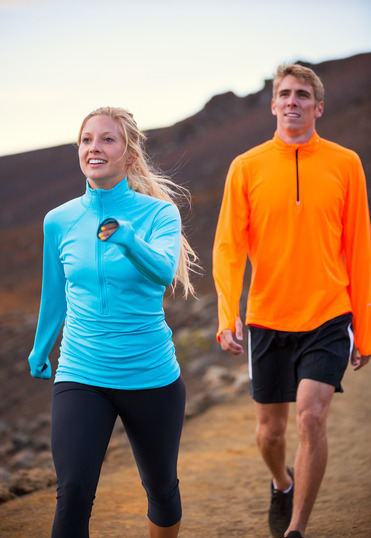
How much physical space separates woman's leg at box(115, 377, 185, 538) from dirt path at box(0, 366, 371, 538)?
1.36m

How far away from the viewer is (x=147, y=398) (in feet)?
9.04

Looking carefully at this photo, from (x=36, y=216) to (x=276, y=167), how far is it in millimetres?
35233

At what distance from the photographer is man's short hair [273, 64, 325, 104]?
12.9 feet

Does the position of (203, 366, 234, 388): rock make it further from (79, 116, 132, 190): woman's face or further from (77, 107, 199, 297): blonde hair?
(79, 116, 132, 190): woman's face

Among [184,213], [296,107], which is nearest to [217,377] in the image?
[184,213]

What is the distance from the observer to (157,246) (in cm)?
267

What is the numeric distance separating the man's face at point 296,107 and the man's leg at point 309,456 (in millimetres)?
1426

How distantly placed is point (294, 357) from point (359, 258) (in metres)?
0.62

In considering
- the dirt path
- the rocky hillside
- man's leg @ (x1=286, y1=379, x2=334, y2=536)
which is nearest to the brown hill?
the rocky hillside

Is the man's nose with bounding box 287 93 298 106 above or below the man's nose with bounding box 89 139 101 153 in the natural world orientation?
below

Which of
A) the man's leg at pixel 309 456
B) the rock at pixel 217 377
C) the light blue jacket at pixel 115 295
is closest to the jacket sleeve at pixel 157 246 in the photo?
the light blue jacket at pixel 115 295

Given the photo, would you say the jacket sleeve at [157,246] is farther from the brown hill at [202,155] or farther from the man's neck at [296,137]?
the brown hill at [202,155]

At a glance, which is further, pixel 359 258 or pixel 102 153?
pixel 359 258

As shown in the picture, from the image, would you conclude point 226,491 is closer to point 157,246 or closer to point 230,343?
point 230,343
